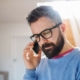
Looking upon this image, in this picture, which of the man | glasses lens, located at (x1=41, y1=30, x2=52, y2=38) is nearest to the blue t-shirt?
the man

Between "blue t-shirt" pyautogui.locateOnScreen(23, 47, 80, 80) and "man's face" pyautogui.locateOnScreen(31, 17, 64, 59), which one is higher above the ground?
"man's face" pyautogui.locateOnScreen(31, 17, 64, 59)

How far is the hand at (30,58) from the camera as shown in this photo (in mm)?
734

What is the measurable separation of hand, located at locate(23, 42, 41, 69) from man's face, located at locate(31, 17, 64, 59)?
125mm

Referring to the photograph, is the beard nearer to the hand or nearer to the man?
the man

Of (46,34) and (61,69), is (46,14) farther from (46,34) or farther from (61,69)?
(61,69)

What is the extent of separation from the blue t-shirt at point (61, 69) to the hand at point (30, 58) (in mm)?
32

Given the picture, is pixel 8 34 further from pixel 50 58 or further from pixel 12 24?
pixel 50 58

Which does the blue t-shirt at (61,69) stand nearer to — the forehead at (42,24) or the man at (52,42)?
the man at (52,42)

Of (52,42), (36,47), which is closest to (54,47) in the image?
(52,42)

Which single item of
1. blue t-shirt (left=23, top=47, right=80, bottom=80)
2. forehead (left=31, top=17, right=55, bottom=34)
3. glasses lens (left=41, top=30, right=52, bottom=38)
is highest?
forehead (left=31, top=17, right=55, bottom=34)

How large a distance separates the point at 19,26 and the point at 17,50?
613 mm

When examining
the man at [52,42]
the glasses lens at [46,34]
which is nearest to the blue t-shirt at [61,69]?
the man at [52,42]

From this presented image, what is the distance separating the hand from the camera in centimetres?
73

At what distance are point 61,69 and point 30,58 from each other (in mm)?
219
